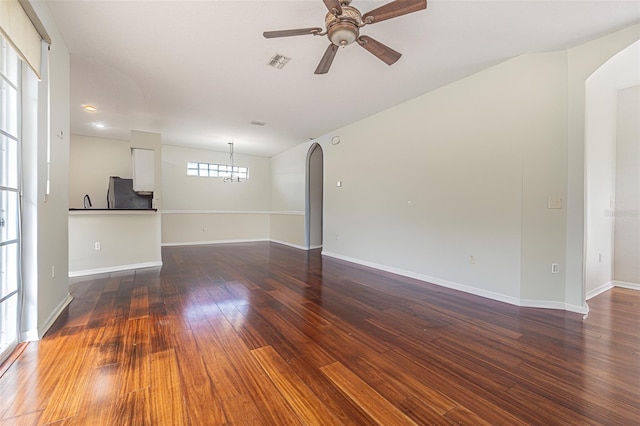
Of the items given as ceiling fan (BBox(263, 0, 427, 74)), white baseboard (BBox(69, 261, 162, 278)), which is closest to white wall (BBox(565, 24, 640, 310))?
ceiling fan (BBox(263, 0, 427, 74))

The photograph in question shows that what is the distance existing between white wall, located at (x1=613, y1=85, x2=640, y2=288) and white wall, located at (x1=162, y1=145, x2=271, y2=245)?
25.0ft

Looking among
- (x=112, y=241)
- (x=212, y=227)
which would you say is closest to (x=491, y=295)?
(x=112, y=241)

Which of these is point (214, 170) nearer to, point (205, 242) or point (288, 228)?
point (205, 242)

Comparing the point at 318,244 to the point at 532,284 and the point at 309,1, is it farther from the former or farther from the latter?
the point at 309,1

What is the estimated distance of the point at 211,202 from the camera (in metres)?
7.73

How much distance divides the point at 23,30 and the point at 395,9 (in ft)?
8.27

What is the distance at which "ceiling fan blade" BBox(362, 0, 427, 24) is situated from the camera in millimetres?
1804

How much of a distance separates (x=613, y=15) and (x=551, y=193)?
5.08ft

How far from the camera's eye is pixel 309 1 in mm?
2123

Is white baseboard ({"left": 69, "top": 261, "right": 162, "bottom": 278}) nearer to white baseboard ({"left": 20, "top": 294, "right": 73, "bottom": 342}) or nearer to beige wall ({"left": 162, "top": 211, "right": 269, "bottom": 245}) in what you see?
white baseboard ({"left": 20, "top": 294, "right": 73, "bottom": 342})

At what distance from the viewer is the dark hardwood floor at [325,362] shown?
1371 mm

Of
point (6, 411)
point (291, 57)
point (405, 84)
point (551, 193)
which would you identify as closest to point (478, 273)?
point (551, 193)

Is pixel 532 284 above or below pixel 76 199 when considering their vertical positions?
below

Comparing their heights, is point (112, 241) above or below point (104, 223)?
below
